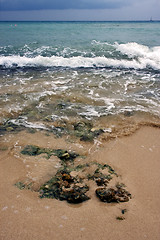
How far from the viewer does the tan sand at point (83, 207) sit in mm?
2025

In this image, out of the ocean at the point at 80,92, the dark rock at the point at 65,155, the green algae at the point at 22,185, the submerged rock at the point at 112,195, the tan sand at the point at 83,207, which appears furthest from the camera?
the ocean at the point at 80,92

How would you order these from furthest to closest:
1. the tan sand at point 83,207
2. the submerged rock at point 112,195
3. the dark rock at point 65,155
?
1. the dark rock at point 65,155
2. the submerged rock at point 112,195
3. the tan sand at point 83,207

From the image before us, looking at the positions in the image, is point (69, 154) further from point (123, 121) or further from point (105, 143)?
point (123, 121)

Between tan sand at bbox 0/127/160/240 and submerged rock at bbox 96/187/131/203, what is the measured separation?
66 mm

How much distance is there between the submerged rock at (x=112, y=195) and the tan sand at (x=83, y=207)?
0.07m

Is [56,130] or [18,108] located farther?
[18,108]

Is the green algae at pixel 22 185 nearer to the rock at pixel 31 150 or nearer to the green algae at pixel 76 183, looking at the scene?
the green algae at pixel 76 183

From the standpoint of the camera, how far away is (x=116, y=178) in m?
2.89

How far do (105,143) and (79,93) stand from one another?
305 cm

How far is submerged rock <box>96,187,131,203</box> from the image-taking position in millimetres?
2451

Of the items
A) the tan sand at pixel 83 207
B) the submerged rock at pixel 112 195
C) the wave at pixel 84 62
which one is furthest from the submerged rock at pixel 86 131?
the wave at pixel 84 62

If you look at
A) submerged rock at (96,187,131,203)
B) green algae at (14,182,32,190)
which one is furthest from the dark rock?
submerged rock at (96,187,131,203)

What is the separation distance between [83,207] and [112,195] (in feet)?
1.47

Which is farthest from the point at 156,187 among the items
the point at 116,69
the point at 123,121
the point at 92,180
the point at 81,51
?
the point at 81,51
